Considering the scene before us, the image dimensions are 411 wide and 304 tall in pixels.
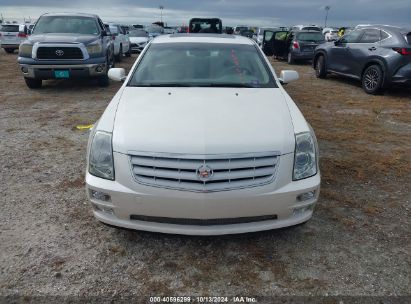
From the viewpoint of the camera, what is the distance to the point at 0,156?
15.9 feet

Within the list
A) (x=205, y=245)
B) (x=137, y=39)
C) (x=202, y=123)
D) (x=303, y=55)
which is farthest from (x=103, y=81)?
(x=137, y=39)

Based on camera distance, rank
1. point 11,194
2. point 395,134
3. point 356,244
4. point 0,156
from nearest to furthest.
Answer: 1. point 356,244
2. point 11,194
3. point 0,156
4. point 395,134

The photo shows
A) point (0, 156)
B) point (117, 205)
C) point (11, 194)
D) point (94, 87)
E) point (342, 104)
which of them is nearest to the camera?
point (117, 205)

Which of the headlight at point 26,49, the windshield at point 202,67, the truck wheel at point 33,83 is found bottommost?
the truck wheel at point 33,83

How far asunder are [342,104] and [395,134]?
7.71 feet

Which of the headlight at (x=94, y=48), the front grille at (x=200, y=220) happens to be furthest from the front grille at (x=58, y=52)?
the front grille at (x=200, y=220)

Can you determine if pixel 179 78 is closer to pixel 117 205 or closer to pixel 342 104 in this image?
pixel 117 205

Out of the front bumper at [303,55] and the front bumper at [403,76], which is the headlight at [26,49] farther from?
the front bumper at [303,55]

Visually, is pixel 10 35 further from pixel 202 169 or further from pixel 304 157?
pixel 304 157

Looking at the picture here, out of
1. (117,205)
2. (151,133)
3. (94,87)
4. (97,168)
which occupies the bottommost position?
(94,87)

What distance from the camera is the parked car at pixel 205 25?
722 inches

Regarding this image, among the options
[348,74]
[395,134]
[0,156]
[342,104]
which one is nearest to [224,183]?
[0,156]

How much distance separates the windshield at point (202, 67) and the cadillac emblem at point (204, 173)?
1.50 meters

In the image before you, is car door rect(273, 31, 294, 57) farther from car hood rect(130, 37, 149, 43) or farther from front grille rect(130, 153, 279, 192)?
front grille rect(130, 153, 279, 192)
